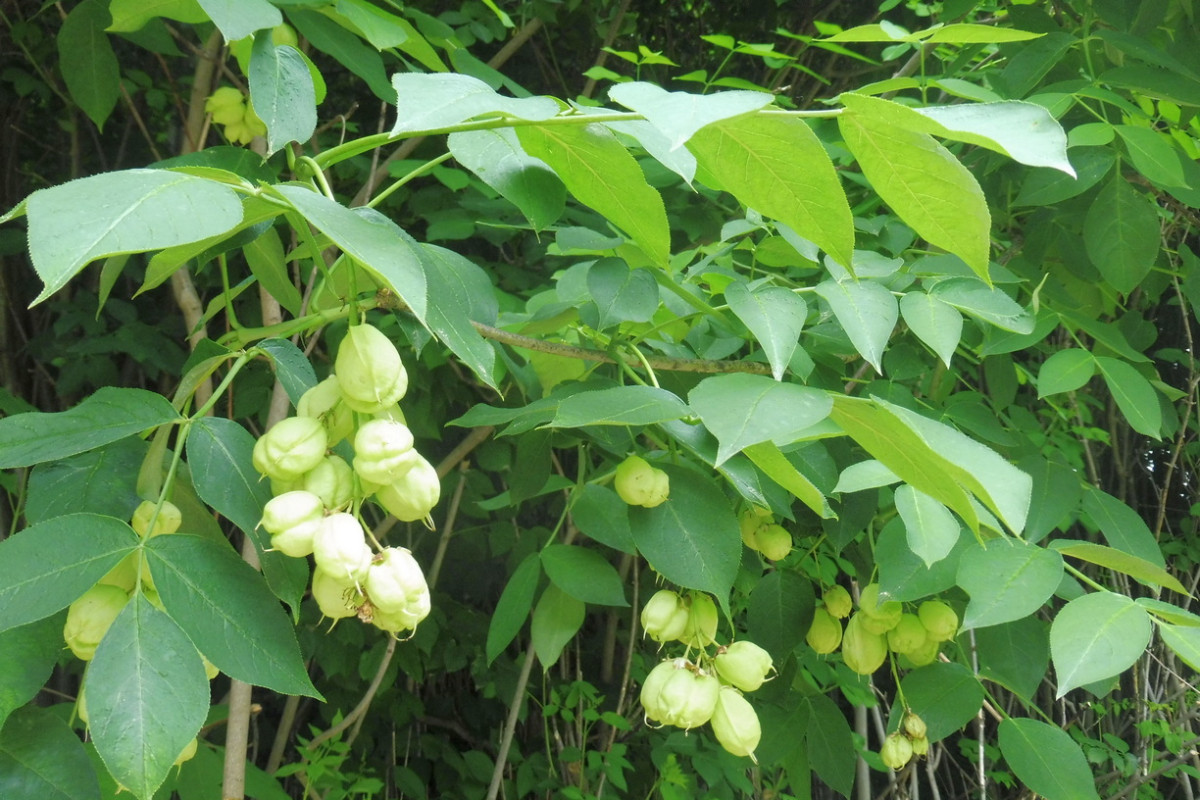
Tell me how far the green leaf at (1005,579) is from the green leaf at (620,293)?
36 centimetres

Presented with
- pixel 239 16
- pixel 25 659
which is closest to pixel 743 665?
pixel 25 659

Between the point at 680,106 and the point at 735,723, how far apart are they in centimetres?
58

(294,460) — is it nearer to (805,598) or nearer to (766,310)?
(766,310)

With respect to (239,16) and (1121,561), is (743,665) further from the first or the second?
(239,16)

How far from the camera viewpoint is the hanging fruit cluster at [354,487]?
1.80 feet

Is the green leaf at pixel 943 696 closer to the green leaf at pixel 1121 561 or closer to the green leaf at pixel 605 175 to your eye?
the green leaf at pixel 1121 561

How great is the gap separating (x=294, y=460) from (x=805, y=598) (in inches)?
26.1

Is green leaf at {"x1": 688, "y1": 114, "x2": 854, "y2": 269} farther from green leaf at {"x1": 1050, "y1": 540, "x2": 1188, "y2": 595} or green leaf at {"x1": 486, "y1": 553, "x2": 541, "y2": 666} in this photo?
green leaf at {"x1": 486, "y1": 553, "x2": 541, "y2": 666}

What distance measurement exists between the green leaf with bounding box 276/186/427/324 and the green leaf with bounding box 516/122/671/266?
21 centimetres

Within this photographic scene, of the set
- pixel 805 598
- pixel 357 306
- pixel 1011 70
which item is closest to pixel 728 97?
pixel 357 306

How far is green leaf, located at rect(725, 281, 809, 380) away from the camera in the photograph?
747mm

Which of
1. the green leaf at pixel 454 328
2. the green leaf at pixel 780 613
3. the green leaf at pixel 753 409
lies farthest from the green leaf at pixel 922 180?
the green leaf at pixel 780 613

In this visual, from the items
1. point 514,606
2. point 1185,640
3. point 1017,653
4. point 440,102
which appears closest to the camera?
point 440,102

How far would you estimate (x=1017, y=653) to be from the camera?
0.98 metres
